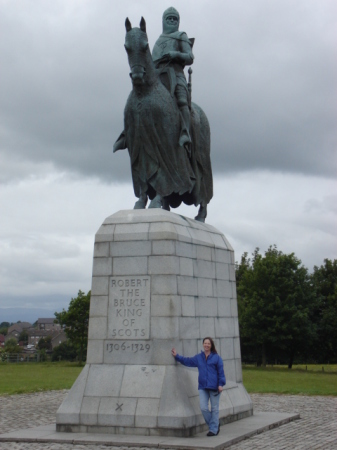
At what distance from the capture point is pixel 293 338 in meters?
46.6

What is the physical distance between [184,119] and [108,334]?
499cm

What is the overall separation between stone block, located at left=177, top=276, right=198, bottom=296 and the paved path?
2667 millimetres

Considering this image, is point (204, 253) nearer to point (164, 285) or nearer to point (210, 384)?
point (164, 285)

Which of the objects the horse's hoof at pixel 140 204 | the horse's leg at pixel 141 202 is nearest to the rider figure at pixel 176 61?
the horse's leg at pixel 141 202

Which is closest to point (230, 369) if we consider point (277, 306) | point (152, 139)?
point (152, 139)

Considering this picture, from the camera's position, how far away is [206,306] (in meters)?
12.6

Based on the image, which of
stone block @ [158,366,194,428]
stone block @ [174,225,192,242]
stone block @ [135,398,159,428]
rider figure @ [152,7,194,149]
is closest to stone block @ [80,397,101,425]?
stone block @ [135,398,159,428]

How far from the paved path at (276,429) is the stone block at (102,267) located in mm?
3359

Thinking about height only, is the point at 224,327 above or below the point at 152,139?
below

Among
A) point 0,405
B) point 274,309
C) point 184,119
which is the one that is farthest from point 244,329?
point 184,119

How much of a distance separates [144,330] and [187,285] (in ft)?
4.17

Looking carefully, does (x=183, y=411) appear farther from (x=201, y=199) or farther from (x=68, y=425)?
(x=201, y=199)

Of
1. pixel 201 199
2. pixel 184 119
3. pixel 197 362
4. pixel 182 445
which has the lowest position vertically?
pixel 182 445

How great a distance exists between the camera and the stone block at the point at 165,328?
11148 mm
